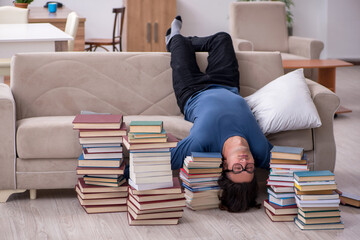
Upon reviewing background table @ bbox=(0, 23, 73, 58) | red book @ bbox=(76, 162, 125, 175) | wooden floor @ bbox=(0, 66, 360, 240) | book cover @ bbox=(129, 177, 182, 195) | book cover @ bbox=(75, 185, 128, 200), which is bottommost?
wooden floor @ bbox=(0, 66, 360, 240)

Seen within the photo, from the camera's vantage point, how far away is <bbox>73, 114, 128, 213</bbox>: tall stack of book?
2.82 metres

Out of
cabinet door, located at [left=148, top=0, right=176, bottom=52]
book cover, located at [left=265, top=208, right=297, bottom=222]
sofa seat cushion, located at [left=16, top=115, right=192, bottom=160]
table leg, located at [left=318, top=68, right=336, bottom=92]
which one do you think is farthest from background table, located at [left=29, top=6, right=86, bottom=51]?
book cover, located at [left=265, top=208, right=297, bottom=222]

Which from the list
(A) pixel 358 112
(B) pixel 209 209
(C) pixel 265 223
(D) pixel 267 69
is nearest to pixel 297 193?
(C) pixel 265 223

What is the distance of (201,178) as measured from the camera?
9.41ft

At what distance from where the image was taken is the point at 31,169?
3.03 m

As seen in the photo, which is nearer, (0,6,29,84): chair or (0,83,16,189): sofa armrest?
(0,83,16,189): sofa armrest

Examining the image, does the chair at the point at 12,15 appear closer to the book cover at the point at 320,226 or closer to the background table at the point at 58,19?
the background table at the point at 58,19

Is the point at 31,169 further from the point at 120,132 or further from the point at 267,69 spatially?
the point at 267,69

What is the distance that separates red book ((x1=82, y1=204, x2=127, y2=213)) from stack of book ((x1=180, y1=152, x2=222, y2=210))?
35cm

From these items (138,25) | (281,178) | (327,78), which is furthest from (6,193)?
(138,25)

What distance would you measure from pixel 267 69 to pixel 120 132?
1258 millimetres

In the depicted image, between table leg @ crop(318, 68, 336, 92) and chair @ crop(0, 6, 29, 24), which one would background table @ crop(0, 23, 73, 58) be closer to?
chair @ crop(0, 6, 29, 24)

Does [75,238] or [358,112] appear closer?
[75,238]

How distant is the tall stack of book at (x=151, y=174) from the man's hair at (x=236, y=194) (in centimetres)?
24
